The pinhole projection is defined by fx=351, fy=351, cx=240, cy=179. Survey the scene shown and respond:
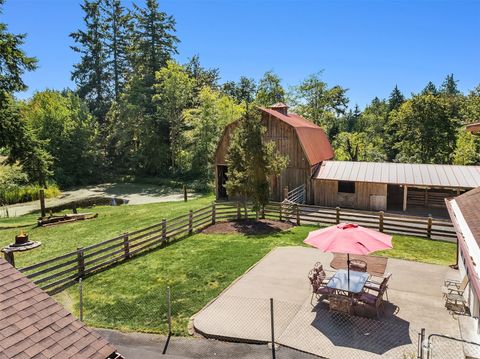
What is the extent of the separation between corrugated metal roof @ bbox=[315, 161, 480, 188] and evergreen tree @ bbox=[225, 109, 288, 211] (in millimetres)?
6731

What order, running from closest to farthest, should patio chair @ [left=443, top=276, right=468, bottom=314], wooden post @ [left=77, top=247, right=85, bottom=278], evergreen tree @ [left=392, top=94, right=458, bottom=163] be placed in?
1. patio chair @ [left=443, top=276, right=468, bottom=314]
2. wooden post @ [left=77, top=247, right=85, bottom=278]
3. evergreen tree @ [left=392, top=94, right=458, bottom=163]

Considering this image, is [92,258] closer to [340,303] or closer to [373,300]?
[340,303]

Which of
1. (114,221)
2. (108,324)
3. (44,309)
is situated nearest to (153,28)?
(114,221)

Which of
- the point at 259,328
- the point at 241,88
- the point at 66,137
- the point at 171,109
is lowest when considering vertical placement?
the point at 259,328

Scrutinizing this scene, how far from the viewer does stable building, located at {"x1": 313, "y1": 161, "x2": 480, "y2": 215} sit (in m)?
20.9

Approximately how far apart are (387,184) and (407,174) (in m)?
1.41

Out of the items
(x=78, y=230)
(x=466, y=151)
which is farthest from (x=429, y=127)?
(x=78, y=230)

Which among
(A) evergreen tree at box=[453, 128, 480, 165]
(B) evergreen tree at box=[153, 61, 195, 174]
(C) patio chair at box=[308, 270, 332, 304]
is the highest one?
(B) evergreen tree at box=[153, 61, 195, 174]

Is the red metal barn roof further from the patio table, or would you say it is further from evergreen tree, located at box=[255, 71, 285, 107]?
evergreen tree, located at box=[255, 71, 285, 107]

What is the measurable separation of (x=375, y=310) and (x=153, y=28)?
47.8 meters

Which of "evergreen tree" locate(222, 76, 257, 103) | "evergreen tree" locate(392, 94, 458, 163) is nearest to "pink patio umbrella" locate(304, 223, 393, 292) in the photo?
"evergreen tree" locate(392, 94, 458, 163)

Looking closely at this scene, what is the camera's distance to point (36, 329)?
4.38 m

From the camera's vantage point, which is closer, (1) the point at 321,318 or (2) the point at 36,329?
(2) the point at 36,329

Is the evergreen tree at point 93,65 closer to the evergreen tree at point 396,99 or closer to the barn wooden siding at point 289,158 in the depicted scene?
the barn wooden siding at point 289,158
